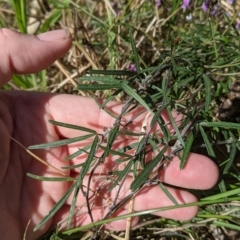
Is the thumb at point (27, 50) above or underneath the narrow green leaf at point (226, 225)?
above

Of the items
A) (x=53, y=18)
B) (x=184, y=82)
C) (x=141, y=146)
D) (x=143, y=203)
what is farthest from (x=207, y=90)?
(x=53, y=18)

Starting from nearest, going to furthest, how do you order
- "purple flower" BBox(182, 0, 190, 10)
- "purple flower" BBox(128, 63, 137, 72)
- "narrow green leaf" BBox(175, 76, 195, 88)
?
"narrow green leaf" BBox(175, 76, 195, 88)
"purple flower" BBox(182, 0, 190, 10)
"purple flower" BBox(128, 63, 137, 72)

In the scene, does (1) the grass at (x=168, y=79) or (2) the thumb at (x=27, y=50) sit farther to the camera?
(2) the thumb at (x=27, y=50)

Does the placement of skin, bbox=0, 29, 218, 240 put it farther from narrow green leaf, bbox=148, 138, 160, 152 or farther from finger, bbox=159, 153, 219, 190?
narrow green leaf, bbox=148, 138, 160, 152

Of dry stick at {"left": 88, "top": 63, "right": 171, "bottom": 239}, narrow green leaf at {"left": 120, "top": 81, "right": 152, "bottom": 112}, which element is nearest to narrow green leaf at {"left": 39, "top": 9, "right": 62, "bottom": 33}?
dry stick at {"left": 88, "top": 63, "right": 171, "bottom": 239}

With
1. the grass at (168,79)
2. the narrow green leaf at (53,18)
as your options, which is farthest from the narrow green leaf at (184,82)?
the narrow green leaf at (53,18)

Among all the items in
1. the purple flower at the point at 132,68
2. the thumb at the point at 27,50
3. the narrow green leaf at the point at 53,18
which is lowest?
the purple flower at the point at 132,68

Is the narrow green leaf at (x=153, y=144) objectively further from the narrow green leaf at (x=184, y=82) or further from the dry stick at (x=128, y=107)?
the narrow green leaf at (x=184, y=82)

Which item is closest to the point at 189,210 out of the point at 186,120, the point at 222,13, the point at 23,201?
the point at 186,120
